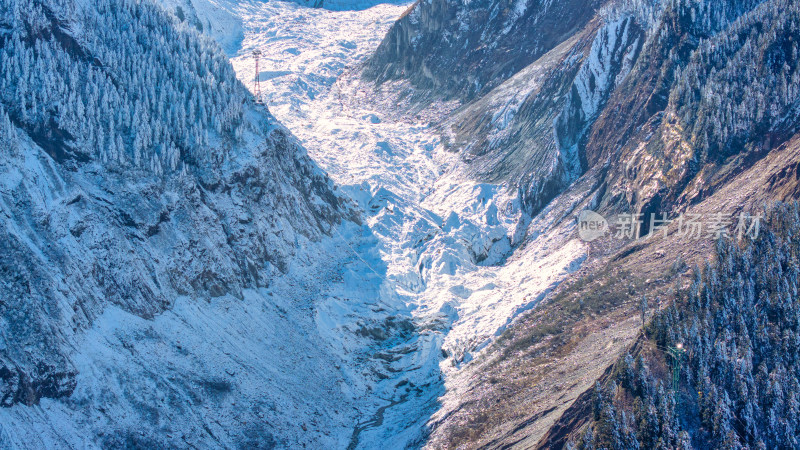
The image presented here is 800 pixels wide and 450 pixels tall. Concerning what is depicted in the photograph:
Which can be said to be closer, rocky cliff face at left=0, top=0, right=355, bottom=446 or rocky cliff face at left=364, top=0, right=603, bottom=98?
rocky cliff face at left=0, top=0, right=355, bottom=446

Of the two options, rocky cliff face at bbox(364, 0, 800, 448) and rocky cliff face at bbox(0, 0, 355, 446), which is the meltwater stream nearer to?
rocky cliff face at bbox(364, 0, 800, 448)

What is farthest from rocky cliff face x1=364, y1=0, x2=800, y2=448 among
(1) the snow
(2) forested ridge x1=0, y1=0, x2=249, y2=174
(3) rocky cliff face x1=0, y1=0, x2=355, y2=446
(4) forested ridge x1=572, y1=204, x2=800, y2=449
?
(2) forested ridge x1=0, y1=0, x2=249, y2=174

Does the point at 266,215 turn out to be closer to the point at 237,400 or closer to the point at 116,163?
the point at 116,163

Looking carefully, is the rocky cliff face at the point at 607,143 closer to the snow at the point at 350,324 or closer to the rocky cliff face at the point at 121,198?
the snow at the point at 350,324

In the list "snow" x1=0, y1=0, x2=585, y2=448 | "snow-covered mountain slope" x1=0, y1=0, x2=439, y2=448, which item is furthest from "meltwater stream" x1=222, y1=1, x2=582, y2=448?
"snow-covered mountain slope" x1=0, y1=0, x2=439, y2=448

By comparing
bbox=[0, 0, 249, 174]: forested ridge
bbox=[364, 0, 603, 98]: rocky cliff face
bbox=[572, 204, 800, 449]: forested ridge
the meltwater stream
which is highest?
bbox=[0, 0, 249, 174]: forested ridge

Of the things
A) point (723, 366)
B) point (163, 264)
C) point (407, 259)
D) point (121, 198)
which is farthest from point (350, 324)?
point (723, 366)

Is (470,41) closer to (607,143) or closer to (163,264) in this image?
(607,143)

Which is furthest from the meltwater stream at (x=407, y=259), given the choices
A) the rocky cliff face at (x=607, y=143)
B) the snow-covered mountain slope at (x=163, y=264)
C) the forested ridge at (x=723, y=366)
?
the forested ridge at (x=723, y=366)

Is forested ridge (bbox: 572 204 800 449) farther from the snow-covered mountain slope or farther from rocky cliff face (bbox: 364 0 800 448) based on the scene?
the snow-covered mountain slope

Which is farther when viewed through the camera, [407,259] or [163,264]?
[407,259]

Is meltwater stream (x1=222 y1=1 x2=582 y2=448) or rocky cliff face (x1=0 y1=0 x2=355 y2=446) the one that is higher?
rocky cliff face (x1=0 y1=0 x2=355 y2=446)

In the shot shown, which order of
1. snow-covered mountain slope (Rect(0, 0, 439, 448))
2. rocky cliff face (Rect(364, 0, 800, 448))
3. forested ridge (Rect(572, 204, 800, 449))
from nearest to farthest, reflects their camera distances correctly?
forested ridge (Rect(572, 204, 800, 449)), snow-covered mountain slope (Rect(0, 0, 439, 448)), rocky cliff face (Rect(364, 0, 800, 448))

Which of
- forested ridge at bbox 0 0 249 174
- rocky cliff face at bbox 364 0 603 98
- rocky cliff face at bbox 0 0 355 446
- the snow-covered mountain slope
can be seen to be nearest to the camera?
rocky cliff face at bbox 0 0 355 446
